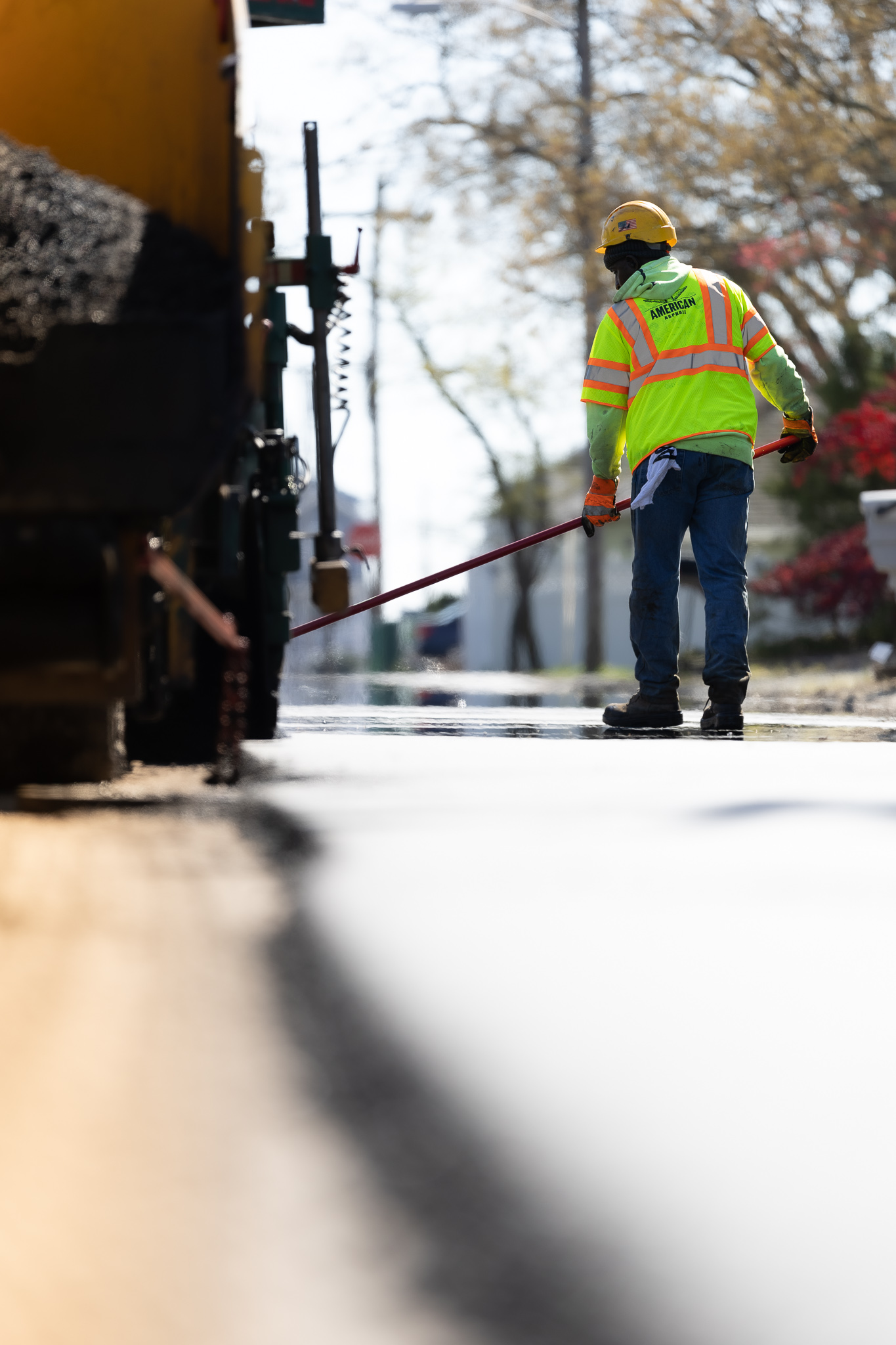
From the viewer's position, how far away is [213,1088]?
2332 millimetres

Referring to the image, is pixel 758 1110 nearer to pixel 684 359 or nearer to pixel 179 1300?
pixel 179 1300

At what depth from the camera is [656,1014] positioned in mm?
2641

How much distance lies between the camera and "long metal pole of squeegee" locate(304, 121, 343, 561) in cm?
500

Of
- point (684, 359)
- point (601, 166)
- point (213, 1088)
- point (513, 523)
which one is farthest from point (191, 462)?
point (513, 523)

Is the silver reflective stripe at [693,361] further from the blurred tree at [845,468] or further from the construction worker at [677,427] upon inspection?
the blurred tree at [845,468]

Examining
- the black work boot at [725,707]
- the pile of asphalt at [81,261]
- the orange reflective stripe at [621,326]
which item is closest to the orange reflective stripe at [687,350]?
the orange reflective stripe at [621,326]

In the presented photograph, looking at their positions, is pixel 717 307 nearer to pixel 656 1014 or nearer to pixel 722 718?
pixel 722 718

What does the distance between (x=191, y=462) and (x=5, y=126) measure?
1.46 m

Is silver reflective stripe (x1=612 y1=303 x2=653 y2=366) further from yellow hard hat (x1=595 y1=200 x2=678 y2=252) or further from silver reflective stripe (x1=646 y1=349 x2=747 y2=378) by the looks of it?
yellow hard hat (x1=595 y1=200 x2=678 y2=252)

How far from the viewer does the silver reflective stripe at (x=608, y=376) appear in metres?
6.28

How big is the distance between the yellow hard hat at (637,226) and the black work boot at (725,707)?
165 centimetres

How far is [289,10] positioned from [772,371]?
217cm

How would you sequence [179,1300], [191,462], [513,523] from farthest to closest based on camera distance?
[513,523] → [191,462] → [179,1300]

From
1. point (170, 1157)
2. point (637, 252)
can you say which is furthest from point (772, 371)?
point (170, 1157)
